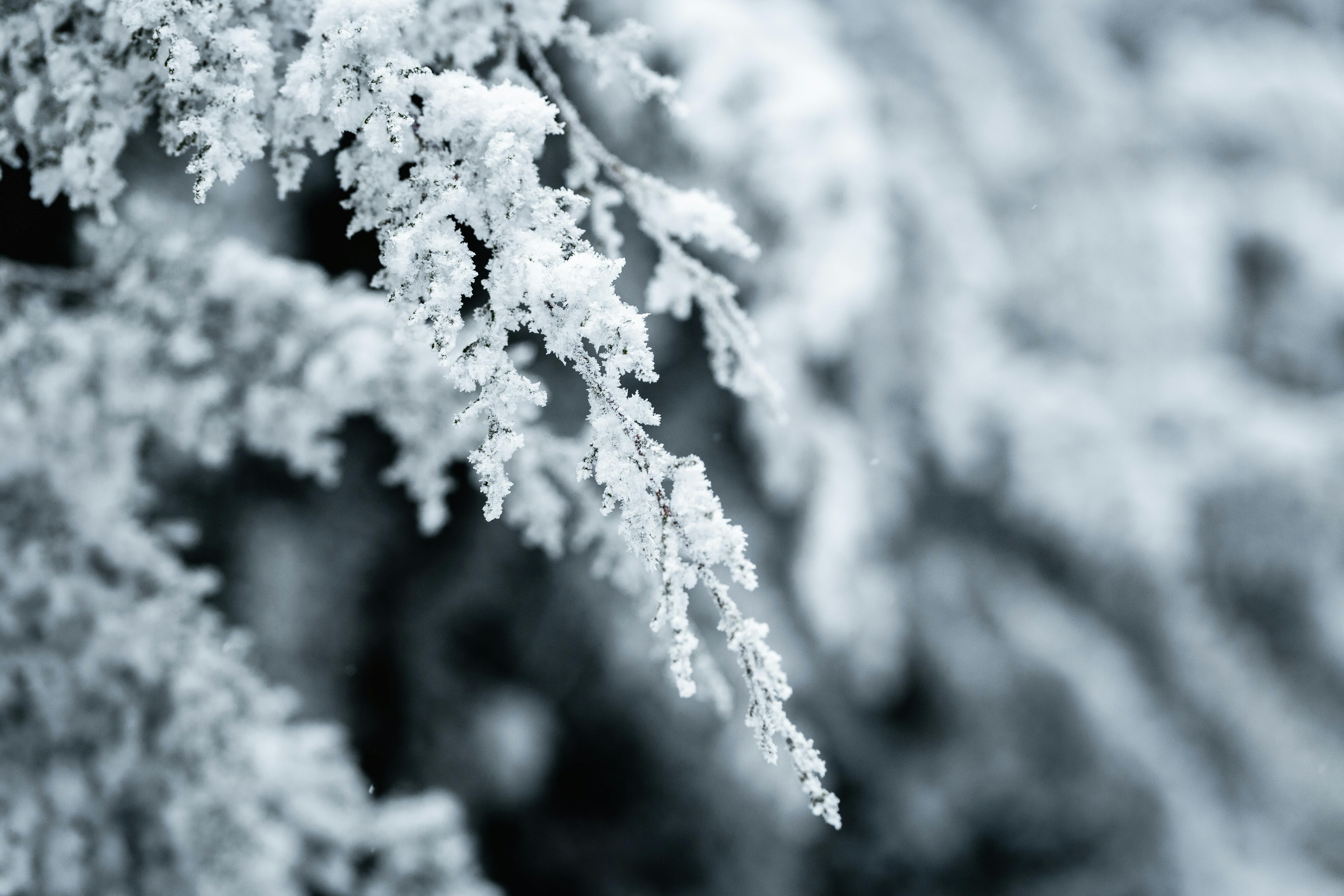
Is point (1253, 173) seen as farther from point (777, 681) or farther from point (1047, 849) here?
point (777, 681)

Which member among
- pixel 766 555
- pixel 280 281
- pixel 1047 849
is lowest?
pixel 1047 849

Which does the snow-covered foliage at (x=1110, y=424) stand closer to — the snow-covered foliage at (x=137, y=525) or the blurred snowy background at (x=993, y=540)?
the blurred snowy background at (x=993, y=540)

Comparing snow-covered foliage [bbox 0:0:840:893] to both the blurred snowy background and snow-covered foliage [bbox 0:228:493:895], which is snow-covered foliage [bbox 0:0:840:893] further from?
the blurred snowy background

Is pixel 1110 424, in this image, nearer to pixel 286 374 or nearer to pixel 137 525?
pixel 286 374

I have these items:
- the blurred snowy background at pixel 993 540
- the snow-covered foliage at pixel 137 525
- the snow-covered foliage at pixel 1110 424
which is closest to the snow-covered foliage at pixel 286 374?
the snow-covered foliage at pixel 137 525

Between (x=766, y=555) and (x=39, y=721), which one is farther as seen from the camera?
(x=766, y=555)

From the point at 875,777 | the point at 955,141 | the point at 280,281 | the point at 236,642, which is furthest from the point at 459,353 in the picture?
the point at 875,777

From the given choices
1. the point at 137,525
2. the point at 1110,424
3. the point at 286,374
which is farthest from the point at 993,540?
the point at 137,525
